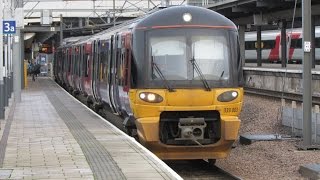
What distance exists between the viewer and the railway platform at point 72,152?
28.2 feet

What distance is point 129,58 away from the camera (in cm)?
1172

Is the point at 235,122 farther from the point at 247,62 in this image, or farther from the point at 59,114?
the point at 247,62

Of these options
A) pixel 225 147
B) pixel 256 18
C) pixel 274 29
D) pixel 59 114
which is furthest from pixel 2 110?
pixel 274 29

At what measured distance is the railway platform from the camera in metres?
8.61

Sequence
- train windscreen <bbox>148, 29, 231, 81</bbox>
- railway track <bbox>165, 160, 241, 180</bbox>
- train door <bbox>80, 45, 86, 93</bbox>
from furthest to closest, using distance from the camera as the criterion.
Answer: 1. train door <bbox>80, 45, 86, 93</bbox>
2. train windscreen <bbox>148, 29, 231, 81</bbox>
3. railway track <bbox>165, 160, 241, 180</bbox>

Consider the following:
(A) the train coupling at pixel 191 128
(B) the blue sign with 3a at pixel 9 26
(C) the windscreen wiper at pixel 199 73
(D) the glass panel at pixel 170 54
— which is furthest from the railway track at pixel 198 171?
(B) the blue sign with 3a at pixel 9 26

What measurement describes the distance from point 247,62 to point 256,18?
21.8 metres

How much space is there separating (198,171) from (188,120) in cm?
139

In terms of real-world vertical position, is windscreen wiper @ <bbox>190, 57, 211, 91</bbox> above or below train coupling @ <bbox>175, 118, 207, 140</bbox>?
above

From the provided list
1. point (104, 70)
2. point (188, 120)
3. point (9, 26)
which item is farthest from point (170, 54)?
point (9, 26)

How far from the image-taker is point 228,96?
36.6 ft

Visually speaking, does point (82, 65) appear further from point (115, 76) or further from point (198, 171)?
point (198, 171)

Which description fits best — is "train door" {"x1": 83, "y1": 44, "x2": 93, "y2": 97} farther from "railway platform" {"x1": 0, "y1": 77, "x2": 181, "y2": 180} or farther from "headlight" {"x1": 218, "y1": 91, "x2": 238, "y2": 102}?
"headlight" {"x1": 218, "y1": 91, "x2": 238, "y2": 102}

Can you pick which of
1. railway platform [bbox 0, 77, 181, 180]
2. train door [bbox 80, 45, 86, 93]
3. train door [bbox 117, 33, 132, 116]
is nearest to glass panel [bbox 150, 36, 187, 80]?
train door [bbox 117, 33, 132, 116]
